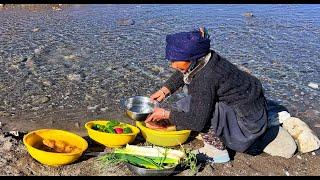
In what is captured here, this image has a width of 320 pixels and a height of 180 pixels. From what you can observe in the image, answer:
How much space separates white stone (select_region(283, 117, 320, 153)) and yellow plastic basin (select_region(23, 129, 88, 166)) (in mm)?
2370

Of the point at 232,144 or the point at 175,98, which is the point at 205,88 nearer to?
the point at 232,144

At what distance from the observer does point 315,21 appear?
450 inches

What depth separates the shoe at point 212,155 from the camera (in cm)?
491

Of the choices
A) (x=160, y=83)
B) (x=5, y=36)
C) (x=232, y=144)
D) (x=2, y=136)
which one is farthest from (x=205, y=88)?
(x=5, y=36)

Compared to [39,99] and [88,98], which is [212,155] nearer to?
[88,98]

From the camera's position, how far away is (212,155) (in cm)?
495

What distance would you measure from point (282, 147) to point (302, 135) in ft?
1.18

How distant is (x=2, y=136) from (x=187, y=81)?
2.04m

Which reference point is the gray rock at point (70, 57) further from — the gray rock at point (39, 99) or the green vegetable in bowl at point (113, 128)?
the green vegetable in bowl at point (113, 128)

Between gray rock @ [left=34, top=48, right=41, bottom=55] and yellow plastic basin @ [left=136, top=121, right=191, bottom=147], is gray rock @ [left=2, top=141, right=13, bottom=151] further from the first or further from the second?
gray rock @ [left=34, top=48, right=41, bottom=55]

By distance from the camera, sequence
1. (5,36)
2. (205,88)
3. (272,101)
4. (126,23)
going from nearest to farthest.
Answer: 1. (205,88)
2. (272,101)
3. (5,36)
4. (126,23)

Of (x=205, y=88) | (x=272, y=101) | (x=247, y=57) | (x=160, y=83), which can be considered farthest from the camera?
(x=247, y=57)

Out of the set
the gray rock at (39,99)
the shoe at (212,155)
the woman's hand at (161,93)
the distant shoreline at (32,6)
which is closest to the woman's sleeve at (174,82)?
the woman's hand at (161,93)

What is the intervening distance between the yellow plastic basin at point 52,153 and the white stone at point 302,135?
2.37 metres
